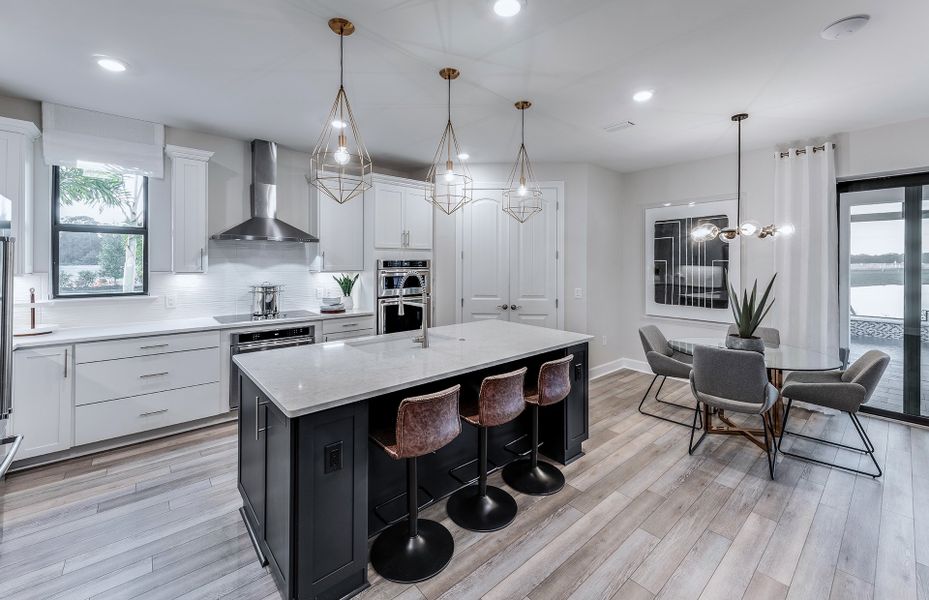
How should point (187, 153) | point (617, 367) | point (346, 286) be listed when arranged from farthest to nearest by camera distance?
point (617, 367) < point (346, 286) < point (187, 153)

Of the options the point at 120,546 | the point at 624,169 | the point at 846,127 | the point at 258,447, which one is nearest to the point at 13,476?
the point at 120,546

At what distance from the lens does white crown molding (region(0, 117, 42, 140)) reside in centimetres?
291

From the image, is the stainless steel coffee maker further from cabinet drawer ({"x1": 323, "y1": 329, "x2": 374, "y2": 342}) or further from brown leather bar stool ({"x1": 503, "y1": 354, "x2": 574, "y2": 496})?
brown leather bar stool ({"x1": 503, "y1": 354, "x2": 574, "y2": 496})

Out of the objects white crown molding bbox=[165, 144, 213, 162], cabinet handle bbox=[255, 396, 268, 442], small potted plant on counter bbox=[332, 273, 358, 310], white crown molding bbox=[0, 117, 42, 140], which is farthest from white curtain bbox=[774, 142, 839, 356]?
white crown molding bbox=[0, 117, 42, 140]

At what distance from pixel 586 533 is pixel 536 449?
601mm

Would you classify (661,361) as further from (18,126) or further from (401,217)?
(18,126)

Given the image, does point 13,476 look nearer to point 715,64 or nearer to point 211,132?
point 211,132

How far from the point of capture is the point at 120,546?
2.11 meters

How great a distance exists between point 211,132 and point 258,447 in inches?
129

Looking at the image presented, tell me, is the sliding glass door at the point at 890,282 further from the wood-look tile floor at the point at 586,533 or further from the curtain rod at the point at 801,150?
the wood-look tile floor at the point at 586,533

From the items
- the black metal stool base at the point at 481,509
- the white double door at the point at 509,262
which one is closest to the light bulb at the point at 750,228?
the white double door at the point at 509,262

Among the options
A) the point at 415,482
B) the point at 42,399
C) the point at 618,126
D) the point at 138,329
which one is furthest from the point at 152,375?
the point at 618,126

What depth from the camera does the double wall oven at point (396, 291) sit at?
4590 mm

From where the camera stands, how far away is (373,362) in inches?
89.0
